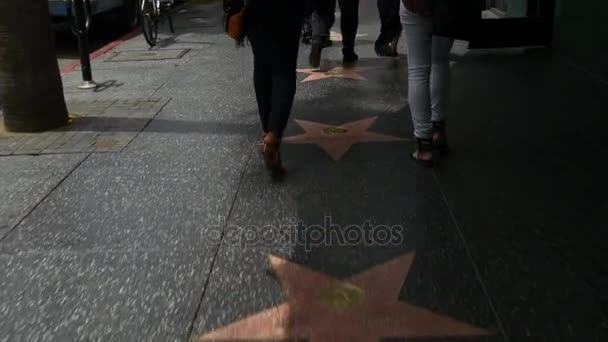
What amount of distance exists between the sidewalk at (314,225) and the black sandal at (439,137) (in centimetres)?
13

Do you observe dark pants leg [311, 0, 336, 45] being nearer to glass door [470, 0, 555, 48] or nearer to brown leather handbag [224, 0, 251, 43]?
glass door [470, 0, 555, 48]

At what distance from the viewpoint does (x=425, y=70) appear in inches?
172

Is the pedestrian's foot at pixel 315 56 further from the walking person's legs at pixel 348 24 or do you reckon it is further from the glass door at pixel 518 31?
the glass door at pixel 518 31

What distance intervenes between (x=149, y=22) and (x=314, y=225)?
7.37 metres

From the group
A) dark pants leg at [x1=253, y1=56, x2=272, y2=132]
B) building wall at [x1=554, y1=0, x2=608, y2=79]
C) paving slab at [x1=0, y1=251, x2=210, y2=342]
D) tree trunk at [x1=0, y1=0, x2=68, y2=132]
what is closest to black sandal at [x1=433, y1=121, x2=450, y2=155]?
dark pants leg at [x1=253, y1=56, x2=272, y2=132]

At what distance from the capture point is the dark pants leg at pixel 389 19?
7.89 metres

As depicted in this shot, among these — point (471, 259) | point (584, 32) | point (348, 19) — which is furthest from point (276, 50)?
point (584, 32)

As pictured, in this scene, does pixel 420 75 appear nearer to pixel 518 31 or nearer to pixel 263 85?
pixel 263 85

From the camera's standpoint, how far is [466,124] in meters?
5.40

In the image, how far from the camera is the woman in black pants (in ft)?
13.7

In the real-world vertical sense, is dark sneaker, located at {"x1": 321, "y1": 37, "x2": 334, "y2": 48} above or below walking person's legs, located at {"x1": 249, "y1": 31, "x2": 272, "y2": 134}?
below

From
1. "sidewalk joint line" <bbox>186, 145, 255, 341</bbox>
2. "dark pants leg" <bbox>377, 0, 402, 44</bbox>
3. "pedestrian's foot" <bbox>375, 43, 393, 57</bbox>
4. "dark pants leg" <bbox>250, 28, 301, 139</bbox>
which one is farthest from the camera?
"pedestrian's foot" <bbox>375, 43, 393, 57</bbox>

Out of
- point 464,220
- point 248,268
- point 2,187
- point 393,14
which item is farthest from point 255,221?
point 393,14

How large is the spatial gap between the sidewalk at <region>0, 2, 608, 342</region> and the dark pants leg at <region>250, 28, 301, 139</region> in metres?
0.41
